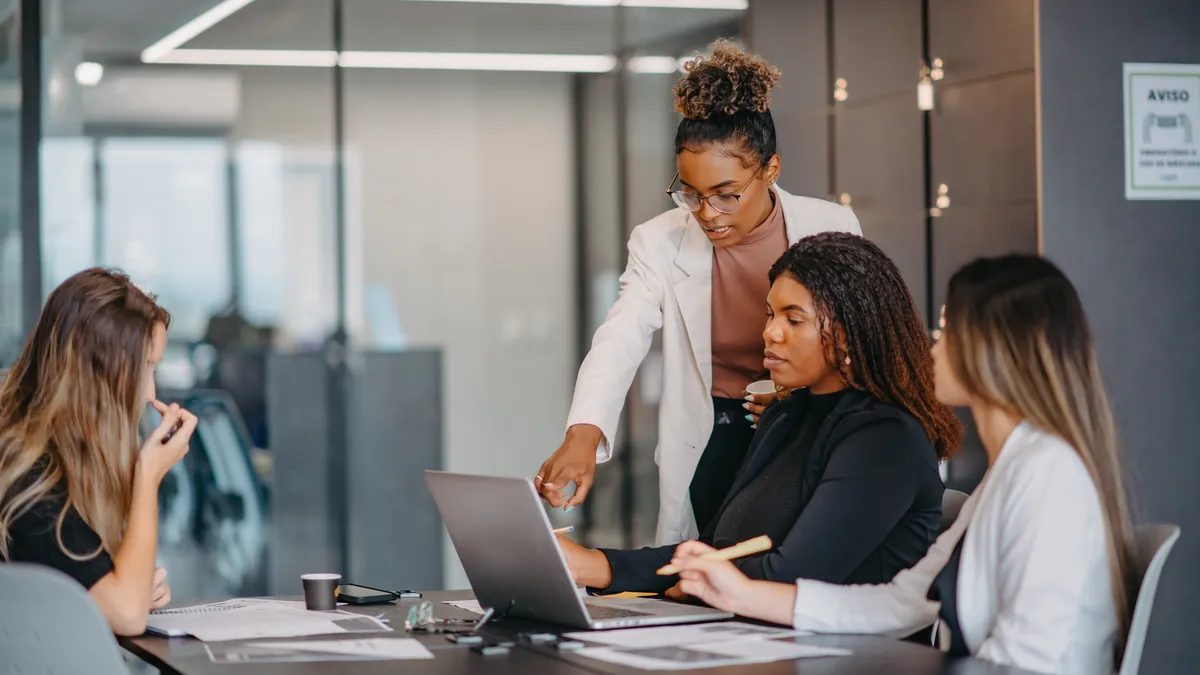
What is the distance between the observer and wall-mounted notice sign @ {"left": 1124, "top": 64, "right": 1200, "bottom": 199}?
385cm

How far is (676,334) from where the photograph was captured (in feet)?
9.81

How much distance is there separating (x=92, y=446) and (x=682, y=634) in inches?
38.6

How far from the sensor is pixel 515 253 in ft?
19.6

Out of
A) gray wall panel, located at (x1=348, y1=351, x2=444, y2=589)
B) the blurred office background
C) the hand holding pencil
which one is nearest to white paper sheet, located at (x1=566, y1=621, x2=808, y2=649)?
the hand holding pencil

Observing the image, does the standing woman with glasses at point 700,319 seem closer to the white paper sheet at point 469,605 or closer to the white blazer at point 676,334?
the white blazer at point 676,334

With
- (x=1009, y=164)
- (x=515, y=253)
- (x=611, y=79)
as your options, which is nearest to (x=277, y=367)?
(x=515, y=253)

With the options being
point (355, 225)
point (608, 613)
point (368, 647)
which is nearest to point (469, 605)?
point (608, 613)

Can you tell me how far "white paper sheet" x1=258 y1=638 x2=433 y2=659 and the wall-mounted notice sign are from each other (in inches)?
108

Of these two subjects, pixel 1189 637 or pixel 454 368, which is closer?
pixel 1189 637

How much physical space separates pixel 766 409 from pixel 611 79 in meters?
3.72

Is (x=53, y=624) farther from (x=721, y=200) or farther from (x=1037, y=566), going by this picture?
(x=721, y=200)

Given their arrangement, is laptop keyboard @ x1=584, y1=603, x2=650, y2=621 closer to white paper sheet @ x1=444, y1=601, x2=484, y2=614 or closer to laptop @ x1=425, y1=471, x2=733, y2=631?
laptop @ x1=425, y1=471, x2=733, y2=631

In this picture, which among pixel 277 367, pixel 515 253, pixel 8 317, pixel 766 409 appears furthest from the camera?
pixel 515 253

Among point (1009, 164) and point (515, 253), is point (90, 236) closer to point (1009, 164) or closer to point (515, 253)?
point (515, 253)
